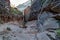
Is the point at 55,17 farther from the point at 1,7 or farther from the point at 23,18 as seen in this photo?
the point at 23,18

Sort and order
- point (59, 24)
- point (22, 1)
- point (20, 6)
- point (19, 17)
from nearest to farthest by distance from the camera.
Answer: point (59, 24) → point (19, 17) → point (20, 6) → point (22, 1)

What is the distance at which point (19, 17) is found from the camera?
1264 cm

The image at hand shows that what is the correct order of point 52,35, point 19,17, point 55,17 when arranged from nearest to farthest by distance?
point 52,35 < point 55,17 < point 19,17

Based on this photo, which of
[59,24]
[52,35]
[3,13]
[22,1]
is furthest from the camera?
[22,1]

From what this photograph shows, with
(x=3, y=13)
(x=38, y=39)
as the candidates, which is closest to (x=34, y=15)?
(x=3, y=13)

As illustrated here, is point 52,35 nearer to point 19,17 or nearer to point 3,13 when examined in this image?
point 3,13

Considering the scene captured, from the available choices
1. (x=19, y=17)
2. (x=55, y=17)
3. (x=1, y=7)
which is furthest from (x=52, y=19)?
(x=19, y=17)

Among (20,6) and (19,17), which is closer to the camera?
(19,17)

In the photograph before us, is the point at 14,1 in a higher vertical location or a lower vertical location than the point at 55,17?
higher

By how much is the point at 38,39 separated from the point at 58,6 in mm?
1823

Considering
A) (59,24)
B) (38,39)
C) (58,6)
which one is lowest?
(38,39)

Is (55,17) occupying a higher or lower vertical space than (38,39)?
higher

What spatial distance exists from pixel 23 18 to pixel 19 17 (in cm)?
48

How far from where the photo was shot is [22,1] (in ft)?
61.2
